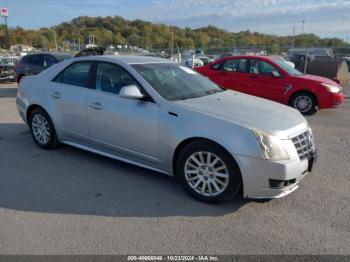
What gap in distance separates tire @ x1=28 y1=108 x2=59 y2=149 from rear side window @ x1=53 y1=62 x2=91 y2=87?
635 mm

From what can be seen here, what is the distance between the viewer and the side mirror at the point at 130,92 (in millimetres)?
4062

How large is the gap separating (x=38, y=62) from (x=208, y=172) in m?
10.9

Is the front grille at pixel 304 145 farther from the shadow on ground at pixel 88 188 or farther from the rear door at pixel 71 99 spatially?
the rear door at pixel 71 99

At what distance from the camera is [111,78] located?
15.1ft

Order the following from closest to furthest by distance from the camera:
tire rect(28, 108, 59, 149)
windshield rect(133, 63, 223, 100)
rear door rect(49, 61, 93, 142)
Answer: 1. windshield rect(133, 63, 223, 100)
2. rear door rect(49, 61, 93, 142)
3. tire rect(28, 108, 59, 149)

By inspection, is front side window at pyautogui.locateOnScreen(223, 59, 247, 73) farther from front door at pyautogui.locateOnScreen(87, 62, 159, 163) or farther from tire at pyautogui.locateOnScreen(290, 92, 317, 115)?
front door at pyautogui.locateOnScreen(87, 62, 159, 163)

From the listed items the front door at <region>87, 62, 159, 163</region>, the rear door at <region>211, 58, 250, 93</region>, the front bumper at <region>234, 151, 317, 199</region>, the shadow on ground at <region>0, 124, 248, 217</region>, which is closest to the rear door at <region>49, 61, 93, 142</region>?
the front door at <region>87, 62, 159, 163</region>

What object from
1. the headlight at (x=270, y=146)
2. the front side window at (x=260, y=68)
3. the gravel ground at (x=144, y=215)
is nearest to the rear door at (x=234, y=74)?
the front side window at (x=260, y=68)

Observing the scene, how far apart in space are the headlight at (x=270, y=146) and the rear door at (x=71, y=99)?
2.50m

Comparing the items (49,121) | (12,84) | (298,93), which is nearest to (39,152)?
(49,121)

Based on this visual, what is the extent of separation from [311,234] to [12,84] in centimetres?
1580

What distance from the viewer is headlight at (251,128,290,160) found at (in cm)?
339

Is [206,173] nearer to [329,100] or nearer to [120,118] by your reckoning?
[120,118]

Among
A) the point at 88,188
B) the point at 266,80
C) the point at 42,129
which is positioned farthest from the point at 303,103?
the point at 88,188
